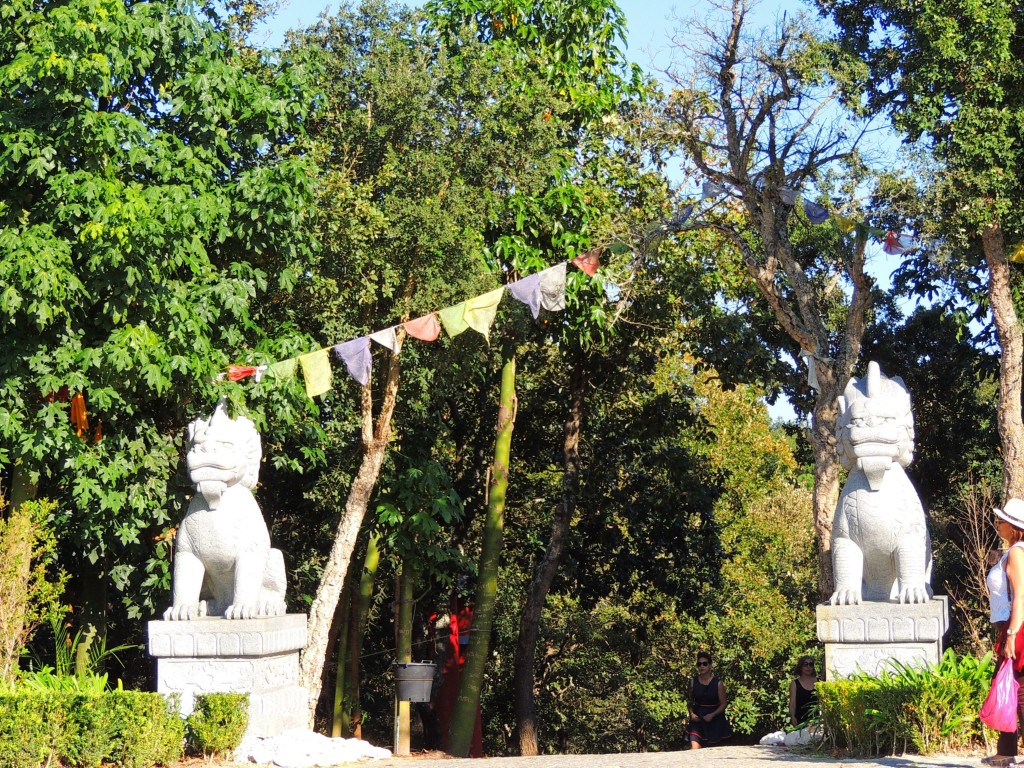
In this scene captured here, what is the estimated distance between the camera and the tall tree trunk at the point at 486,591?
16250 mm

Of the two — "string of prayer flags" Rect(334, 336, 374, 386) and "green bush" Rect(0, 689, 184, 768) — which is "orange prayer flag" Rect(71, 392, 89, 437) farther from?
"green bush" Rect(0, 689, 184, 768)

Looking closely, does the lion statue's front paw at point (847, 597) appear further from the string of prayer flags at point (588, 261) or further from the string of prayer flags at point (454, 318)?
the string of prayer flags at point (588, 261)

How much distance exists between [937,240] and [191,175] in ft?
26.5

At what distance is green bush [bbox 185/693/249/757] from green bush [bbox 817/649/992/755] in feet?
13.1

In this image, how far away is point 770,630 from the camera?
23.2 meters

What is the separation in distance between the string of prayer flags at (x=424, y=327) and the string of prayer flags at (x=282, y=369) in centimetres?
111

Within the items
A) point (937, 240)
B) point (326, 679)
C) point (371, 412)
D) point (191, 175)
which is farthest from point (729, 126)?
point (326, 679)

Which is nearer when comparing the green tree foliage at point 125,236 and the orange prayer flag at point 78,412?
the green tree foliage at point 125,236

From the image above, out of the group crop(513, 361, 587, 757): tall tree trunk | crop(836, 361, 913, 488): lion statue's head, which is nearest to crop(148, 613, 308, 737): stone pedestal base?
crop(836, 361, 913, 488): lion statue's head

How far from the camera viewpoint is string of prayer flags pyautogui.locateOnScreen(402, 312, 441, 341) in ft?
39.3

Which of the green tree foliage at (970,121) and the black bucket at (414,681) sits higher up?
the green tree foliage at (970,121)

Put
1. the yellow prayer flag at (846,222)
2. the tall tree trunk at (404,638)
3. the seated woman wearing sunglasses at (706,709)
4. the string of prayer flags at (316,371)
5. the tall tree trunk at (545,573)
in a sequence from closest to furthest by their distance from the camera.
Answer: the seated woman wearing sunglasses at (706,709), the string of prayer flags at (316,371), the yellow prayer flag at (846,222), the tall tree trunk at (404,638), the tall tree trunk at (545,573)

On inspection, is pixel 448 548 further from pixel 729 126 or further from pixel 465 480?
Answer: pixel 729 126

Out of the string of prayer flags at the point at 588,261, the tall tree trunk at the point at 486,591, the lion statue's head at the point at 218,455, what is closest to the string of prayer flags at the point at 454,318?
the string of prayer flags at the point at 588,261
